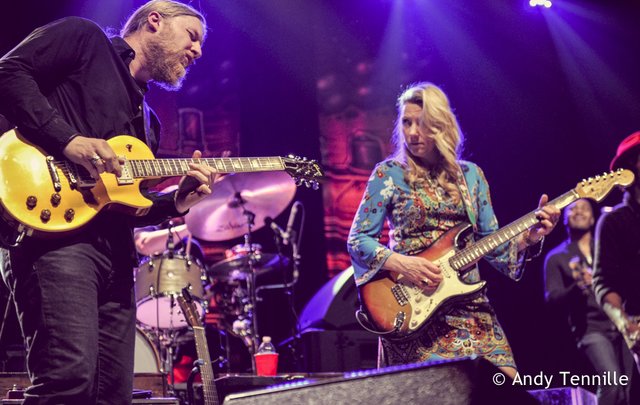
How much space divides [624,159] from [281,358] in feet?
14.5

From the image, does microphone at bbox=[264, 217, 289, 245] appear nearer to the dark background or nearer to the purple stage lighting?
the dark background

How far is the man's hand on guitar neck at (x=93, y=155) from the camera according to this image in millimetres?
2592

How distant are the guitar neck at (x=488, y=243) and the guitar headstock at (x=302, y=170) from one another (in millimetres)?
835

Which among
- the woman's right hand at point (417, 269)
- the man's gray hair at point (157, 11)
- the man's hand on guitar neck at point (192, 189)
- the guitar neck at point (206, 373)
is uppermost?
the man's gray hair at point (157, 11)

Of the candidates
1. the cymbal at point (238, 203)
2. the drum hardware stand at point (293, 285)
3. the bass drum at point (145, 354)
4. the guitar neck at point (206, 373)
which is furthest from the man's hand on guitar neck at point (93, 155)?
the drum hardware stand at point (293, 285)

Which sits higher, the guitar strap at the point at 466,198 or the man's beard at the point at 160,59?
the man's beard at the point at 160,59

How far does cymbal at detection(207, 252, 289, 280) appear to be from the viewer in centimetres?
707

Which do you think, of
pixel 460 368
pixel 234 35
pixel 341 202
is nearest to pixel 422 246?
pixel 460 368

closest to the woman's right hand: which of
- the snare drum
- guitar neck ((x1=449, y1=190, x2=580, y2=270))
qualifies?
guitar neck ((x1=449, y1=190, x2=580, y2=270))

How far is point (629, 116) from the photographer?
856 cm

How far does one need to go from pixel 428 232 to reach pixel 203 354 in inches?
68.9

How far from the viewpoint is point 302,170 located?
151 inches

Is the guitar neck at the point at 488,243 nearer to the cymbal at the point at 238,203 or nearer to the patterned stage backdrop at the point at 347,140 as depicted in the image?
the cymbal at the point at 238,203

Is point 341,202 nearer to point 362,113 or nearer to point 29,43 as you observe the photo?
point 362,113
